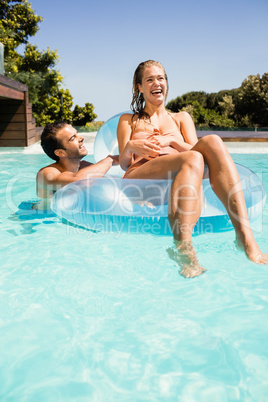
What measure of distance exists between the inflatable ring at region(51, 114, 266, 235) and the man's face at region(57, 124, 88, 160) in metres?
0.58

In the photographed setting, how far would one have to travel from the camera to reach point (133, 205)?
238 cm

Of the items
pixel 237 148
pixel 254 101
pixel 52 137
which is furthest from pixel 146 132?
pixel 254 101

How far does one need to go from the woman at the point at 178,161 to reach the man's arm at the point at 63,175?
286 mm

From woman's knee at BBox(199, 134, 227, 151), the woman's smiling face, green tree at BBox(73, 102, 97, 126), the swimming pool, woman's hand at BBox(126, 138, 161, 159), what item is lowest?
the swimming pool

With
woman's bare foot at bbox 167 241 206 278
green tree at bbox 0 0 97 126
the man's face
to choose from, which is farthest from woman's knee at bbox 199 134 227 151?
green tree at bbox 0 0 97 126

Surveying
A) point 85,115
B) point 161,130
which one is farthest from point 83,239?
point 85,115

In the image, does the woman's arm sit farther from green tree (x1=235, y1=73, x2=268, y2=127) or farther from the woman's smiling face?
green tree (x1=235, y1=73, x2=268, y2=127)

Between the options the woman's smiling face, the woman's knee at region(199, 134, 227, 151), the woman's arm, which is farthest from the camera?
the woman's arm

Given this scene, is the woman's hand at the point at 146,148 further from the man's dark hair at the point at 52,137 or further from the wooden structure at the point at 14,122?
the wooden structure at the point at 14,122

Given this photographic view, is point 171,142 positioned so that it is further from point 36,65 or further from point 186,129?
point 36,65

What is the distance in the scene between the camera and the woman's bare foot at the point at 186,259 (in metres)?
1.72

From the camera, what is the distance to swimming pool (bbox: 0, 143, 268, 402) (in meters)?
1.21

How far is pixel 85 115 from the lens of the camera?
2272 cm

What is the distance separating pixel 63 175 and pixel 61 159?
27 cm
